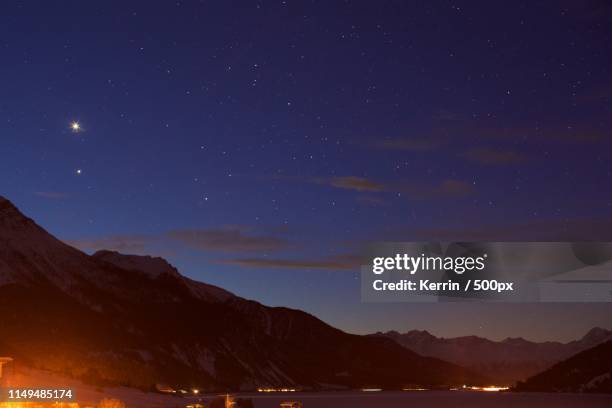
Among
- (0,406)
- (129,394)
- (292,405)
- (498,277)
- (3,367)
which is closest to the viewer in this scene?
(498,277)

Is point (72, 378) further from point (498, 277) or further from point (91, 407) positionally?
point (498, 277)

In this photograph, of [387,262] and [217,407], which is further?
[217,407]

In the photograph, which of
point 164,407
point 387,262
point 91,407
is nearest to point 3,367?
point 91,407

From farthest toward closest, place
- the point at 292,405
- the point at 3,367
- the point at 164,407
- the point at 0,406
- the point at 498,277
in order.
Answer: the point at 164,407 → the point at 292,405 → the point at 3,367 → the point at 0,406 → the point at 498,277

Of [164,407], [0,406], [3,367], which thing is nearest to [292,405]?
[164,407]

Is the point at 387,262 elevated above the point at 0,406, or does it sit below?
above

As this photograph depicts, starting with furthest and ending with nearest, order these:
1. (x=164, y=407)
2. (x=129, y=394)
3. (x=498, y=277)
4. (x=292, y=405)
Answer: (x=129, y=394) → (x=164, y=407) → (x=292, y=405) → (x=498, y=277)

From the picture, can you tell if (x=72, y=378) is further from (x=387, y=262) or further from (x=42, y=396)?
(x=387, y=262)

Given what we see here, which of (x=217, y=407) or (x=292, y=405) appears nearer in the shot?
(x=292, y=405)

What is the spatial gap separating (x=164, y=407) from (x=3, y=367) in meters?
47.2

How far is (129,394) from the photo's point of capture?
13200 cm

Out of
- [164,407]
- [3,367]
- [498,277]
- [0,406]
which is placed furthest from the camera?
[164,407]

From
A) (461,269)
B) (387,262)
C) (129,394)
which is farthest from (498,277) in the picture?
(129,394)

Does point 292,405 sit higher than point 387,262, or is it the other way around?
point 387,262
